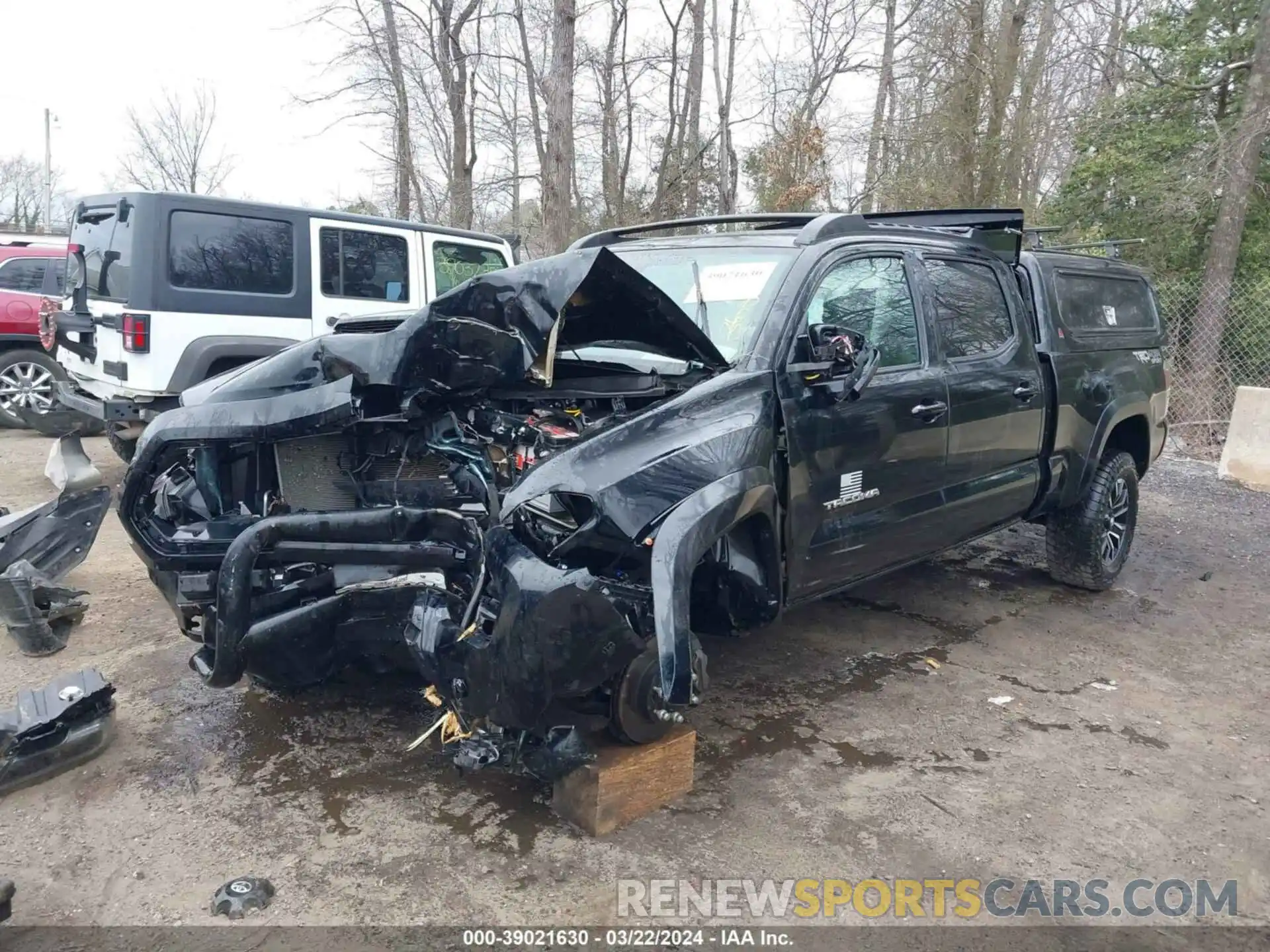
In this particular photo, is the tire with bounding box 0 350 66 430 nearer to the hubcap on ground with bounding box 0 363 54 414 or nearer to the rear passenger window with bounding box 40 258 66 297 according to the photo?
the hubcap on ground with bounding box 0 363 54 414

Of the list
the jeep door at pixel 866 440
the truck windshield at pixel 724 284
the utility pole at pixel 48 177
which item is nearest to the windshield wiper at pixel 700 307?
the truck windshield at pixel 724 284

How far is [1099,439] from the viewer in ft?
17.3

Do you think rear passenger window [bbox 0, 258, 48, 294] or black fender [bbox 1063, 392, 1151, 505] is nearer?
black fender [bbox 1063, 392, 1151, 505]

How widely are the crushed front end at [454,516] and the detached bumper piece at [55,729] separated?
0.46 meters

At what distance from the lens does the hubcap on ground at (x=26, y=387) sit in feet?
30.3

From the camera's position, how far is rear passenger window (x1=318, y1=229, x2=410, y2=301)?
743 cm

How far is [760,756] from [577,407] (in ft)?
4.91

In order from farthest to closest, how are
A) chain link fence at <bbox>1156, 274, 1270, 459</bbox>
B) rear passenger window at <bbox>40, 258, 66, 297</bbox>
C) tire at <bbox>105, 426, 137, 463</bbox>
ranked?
chain link fence at <bbox>1156, 274, 1270, 459</bbox> < rear passenger window at <bbox>40, 258, 66, 297</bbox> < tire at <bbox>105, 426, 137, 463</bbox>

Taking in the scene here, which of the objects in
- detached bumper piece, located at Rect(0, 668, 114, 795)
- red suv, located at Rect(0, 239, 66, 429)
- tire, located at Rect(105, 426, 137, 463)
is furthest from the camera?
red suv, located at Rect(0, 239, 66, 429)

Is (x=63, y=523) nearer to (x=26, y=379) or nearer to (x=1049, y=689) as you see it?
(x=1049, y=689)

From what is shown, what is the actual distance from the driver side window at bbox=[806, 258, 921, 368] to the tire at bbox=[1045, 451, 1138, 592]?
7.13ft

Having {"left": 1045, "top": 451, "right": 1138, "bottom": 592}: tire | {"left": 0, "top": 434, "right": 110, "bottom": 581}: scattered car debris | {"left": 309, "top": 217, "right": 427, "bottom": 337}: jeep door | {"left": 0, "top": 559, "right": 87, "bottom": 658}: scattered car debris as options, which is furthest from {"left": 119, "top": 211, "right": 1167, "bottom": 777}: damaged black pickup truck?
{"left": 309, "top": 217, "right": 427, "bottom": 337}: jeep door

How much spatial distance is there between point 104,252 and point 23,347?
3626 millimetres

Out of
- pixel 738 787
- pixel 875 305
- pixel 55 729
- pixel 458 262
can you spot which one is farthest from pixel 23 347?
pixel 738 787
